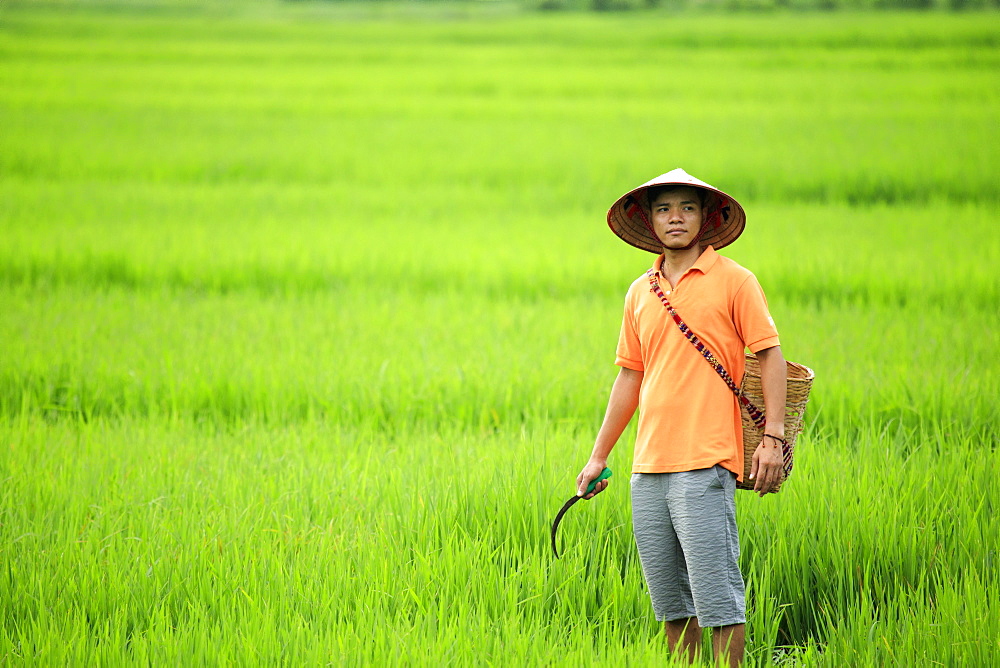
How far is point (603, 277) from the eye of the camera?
5820 millimetres

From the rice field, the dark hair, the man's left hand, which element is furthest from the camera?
the rice field

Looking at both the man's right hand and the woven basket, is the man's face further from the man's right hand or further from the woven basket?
the man's right hand

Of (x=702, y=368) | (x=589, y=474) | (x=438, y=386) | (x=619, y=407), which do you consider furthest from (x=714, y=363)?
(x=438, y=386)

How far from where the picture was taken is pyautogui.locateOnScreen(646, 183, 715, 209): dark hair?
182cm

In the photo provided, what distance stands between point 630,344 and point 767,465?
412 millimetres

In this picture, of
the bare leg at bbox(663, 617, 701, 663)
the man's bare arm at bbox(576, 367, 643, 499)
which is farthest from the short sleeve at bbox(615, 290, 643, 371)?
the bare leg at bbox(663, 617, 701, 663)

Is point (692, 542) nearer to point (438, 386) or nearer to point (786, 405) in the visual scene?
point (786, 405)

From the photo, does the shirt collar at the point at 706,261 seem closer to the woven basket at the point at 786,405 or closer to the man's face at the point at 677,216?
the man's face at the point at 677,216

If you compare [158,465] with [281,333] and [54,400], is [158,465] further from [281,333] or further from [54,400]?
[281,333]

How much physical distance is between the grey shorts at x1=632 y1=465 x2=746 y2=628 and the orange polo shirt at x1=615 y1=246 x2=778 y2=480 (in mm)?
36

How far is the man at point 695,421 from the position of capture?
5.68ft

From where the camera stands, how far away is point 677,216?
1.81 m

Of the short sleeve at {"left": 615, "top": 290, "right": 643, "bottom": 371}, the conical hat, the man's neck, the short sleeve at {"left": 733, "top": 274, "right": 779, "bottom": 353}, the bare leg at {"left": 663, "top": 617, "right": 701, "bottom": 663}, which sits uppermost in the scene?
the conical hat

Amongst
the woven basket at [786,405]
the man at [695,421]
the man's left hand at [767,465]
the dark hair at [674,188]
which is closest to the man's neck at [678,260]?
the man at [695,421]
